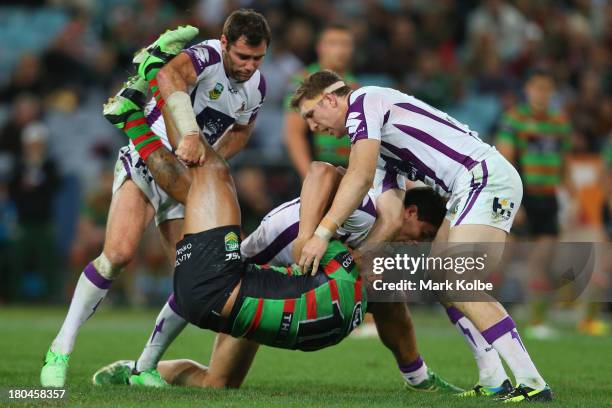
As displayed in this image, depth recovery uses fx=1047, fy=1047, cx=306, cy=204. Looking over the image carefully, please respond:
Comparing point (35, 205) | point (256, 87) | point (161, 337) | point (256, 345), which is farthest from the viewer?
point (35, 205)

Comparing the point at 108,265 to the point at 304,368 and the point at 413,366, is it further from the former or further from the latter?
the point at 413,366

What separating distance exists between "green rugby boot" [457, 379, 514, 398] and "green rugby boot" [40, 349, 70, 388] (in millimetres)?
2359

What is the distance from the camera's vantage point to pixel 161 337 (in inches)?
267

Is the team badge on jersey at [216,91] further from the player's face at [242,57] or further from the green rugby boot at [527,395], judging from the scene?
the green rugby boot at [527,395]

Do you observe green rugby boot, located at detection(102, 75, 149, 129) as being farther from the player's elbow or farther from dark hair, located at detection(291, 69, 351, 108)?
the player's elbow

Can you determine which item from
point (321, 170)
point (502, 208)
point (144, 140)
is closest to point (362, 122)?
point (321, 170)

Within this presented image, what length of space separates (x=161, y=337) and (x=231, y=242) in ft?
4.77

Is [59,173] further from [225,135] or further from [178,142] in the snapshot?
[178,142]

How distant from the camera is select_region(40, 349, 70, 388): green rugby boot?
242 inches

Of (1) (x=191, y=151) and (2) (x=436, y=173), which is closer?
(1) (x=191, y=151)

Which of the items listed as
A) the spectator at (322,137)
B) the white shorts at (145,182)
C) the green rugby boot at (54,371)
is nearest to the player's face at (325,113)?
the white shorts at (145,182)

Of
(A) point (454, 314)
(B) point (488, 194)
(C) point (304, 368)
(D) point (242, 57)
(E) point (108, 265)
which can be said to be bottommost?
(C) point (304, 368)

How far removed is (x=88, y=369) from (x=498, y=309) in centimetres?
308

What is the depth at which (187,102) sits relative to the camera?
618 cm
